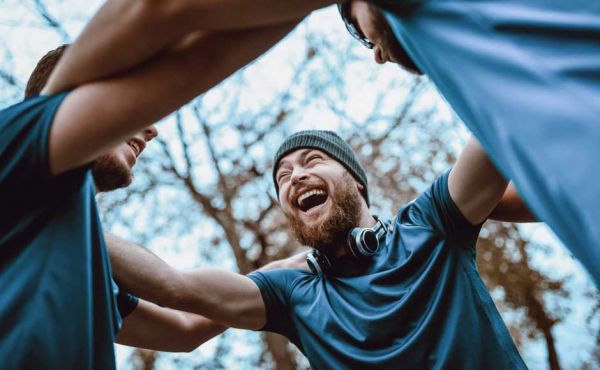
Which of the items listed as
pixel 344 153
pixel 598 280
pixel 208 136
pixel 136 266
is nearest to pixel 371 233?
pixel 344 153

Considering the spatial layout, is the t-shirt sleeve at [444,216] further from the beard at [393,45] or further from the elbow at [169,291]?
the elbow at [169,291]

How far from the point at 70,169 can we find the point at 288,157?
227 cm

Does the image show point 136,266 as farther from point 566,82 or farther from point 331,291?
point 566,82

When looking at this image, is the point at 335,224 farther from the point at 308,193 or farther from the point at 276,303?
the point at 276,303

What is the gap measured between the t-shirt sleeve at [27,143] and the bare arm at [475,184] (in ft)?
5.58

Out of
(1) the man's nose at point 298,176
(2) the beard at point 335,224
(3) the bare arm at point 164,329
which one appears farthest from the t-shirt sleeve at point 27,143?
(1) the man's nose at point 298,176

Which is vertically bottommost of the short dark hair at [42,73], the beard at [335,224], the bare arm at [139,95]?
the beard at [335,224]

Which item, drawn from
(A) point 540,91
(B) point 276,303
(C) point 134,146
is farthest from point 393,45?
(B) point 276,303

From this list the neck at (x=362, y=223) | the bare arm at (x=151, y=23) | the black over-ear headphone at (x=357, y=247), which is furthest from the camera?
the neck at (x=362, y=223)

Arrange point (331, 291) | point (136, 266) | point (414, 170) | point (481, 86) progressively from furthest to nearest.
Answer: point (414, 170) < point (331, 291) < point (136, 266) < point (481, 86)

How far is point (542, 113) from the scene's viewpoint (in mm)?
1214

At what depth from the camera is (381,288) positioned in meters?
2.87

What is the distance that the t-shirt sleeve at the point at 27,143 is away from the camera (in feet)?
5.13

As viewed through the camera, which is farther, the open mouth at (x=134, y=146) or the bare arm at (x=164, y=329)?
the bare arm at (x=164, y=329)
